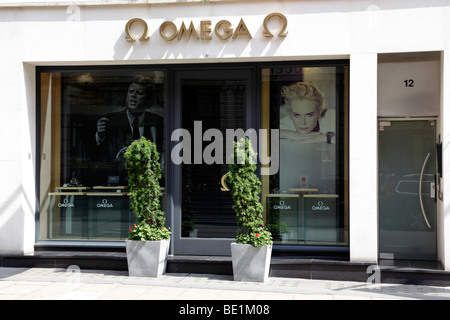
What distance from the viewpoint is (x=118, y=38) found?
985 centimetres

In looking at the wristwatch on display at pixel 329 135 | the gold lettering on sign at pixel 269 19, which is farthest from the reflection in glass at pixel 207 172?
the wristwatch on display at pixel 329 135

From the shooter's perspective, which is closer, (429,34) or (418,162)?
(429,34)

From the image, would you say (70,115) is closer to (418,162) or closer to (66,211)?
(66,211)

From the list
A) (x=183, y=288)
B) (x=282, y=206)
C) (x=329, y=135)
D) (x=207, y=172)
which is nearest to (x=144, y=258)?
(x=183, y=288)

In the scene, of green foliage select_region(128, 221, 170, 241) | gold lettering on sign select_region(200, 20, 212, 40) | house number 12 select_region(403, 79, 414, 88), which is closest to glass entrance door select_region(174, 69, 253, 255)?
gold lettering on sign select_region(200, 20, 212, 40)

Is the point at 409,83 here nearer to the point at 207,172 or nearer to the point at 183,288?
the point at 207,172

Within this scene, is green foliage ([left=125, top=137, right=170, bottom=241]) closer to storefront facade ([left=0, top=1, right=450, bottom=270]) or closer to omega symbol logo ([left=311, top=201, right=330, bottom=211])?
storefront facade ([left=0, top=1, right=450, bottom=270])

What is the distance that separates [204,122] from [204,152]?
1.69 ft

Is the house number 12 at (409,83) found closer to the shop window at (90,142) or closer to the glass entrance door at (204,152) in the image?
the glass entrance door at (204,152)

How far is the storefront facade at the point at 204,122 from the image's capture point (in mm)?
9680

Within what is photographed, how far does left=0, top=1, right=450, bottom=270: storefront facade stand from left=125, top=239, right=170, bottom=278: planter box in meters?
0.93

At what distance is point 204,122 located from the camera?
33.4 ft
